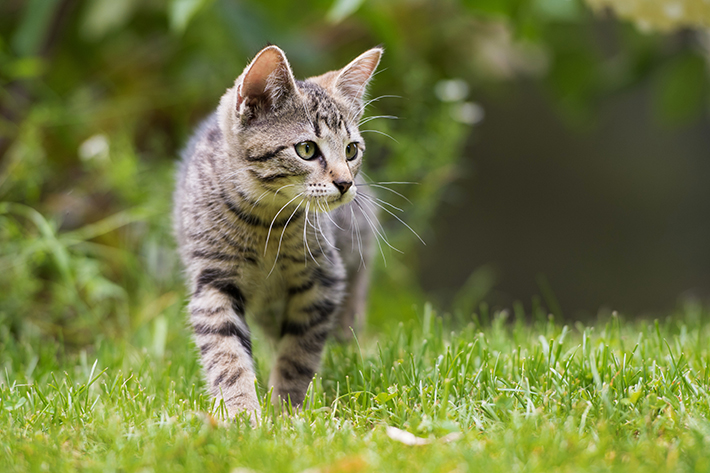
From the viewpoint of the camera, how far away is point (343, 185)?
74.4 inches

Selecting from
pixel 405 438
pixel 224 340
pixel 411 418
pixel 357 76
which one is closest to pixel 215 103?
pixel 357 76

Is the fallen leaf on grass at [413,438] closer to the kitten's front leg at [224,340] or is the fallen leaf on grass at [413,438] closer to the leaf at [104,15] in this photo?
the kitten's front leg at [224,340]

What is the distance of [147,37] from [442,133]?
225 centimetres

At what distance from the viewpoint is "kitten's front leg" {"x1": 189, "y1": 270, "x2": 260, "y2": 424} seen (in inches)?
70.9

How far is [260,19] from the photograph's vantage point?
3.00m

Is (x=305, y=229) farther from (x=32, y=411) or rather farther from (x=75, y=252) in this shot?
(x=75, y=252)

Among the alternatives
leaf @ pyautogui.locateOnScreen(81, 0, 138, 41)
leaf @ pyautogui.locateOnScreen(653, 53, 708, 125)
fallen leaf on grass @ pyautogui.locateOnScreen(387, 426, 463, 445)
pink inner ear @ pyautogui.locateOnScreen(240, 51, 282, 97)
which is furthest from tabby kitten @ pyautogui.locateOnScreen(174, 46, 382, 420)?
leaf @ pyautogui.locateOnScreen(653, 53, 708, 125)

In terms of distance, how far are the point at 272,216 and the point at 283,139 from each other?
0.28 m

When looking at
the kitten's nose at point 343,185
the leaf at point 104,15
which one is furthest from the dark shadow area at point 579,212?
the kitten's nose at point 343,185

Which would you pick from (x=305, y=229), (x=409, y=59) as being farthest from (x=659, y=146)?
(x=305, y=229)

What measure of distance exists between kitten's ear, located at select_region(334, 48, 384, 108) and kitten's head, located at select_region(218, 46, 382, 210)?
15 centimetres

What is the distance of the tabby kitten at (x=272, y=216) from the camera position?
1901mm

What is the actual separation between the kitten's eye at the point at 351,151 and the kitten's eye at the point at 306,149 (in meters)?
0.15

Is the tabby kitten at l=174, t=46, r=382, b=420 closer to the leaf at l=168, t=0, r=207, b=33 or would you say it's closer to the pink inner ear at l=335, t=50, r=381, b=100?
the pink inner ear at l=335, t=50, r=381, b=100
